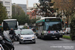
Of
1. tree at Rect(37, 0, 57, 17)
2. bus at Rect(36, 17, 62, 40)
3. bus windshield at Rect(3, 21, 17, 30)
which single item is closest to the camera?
bus at Rect(36, 17, 62, 40)

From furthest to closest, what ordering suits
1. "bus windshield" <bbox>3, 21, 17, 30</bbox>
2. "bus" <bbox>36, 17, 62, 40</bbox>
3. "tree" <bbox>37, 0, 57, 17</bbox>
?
"tree" <bbox>37, 0, 57, 17</bbox> → "bus windshield" <bbox>3, 21, 17, 30</bbox> → "bus" <bbox>36, 17, 62, 40</bbox>

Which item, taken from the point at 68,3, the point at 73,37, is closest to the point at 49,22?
the point at 73,37

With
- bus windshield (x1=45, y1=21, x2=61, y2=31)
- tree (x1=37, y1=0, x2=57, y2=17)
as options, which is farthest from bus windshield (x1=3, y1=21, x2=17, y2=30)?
bus windshield (x1=45, y1=21, x2=61, y2=31)

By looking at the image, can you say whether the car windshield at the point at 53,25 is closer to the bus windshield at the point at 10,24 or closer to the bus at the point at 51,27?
the bus at the point at 51,27

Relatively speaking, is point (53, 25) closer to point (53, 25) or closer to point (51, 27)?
point (53, 25)

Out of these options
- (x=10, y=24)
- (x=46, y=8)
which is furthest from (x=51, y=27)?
(x=46, y=8)

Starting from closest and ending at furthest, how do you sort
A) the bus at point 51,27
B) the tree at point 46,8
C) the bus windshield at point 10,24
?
the bus at point 51,27 < the bus windshield at point 10,24 < the tree at point 46,8

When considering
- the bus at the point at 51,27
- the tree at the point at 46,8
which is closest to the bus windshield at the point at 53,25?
the bus at the point at 51,27

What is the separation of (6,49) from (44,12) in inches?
1428

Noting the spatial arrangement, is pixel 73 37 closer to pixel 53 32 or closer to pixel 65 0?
pixel 53 32

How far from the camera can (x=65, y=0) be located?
3186 centimetres

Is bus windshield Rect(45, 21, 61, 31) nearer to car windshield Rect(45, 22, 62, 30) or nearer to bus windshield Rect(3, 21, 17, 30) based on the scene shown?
car windshield Rect(45, 22, 62, 30)

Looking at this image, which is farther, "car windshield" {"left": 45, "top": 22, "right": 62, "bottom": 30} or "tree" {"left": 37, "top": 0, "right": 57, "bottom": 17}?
"tree" {"left": 37, "top": 0, "right": 57, "bottom": 17}

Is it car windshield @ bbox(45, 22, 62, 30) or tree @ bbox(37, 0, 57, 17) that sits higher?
tree @ bbox(37, 0, 57, 17)
